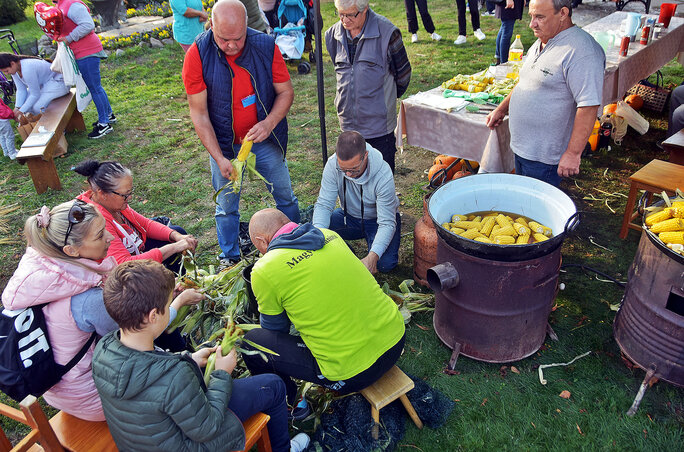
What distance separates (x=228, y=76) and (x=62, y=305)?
245 centimetres

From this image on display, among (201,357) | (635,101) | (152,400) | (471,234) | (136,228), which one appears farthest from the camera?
(635,101)

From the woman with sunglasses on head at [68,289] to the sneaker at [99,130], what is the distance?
6500 mm

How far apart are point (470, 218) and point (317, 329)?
5.87 feet

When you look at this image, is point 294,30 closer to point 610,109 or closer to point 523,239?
point 610,109

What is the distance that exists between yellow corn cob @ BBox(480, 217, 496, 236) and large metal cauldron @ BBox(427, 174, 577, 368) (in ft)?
0.80

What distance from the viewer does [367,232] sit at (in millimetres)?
5090

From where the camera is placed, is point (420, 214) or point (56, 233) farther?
point (420, 214)

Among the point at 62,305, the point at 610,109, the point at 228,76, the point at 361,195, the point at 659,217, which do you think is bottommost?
the point at 610,109

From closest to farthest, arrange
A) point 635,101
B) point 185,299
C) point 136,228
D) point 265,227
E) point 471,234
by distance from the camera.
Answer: point 265,227, point 185,299, point 471,234, point 136,228, point 635,101

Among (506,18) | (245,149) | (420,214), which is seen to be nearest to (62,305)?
(245,149)

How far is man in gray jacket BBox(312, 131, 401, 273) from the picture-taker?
4.16 m

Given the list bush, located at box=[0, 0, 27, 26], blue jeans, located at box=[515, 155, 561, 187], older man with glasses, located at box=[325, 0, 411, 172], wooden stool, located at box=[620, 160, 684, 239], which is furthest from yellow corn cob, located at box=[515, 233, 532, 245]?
bush, located at box=[0, 0, 27, 26]

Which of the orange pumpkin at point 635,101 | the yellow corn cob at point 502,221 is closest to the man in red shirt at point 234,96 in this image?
the yellow corn cob at point 502,221

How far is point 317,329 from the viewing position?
3.07m
